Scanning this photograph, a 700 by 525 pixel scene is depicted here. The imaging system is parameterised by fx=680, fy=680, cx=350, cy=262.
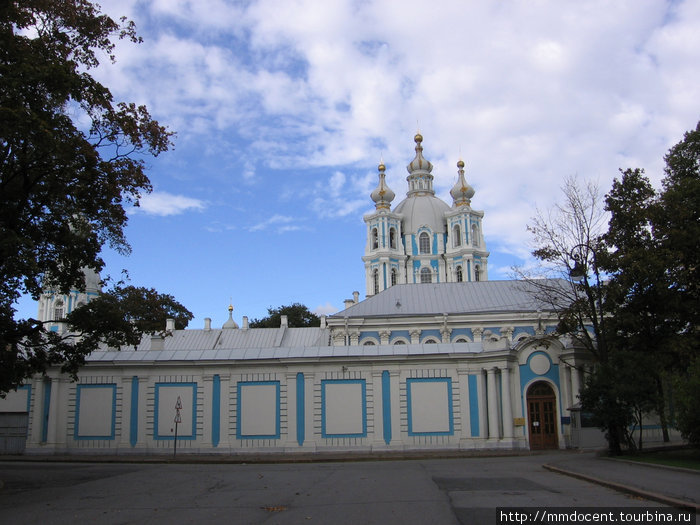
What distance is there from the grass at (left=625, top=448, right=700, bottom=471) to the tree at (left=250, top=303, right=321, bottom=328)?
5315cm

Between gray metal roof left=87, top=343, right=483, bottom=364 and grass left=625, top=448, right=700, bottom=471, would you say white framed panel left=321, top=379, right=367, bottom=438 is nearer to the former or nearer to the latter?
gray metal roof left=87, top=343, right=483, bottom=364

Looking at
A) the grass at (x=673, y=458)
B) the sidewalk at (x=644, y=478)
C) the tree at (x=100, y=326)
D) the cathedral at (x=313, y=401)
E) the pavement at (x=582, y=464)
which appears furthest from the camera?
the cathedral at (x=313, y=401)

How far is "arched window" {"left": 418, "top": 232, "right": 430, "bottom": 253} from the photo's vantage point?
83000 mm

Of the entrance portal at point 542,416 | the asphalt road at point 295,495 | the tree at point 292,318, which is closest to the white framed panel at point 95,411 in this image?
the asphalt road at point 295,495

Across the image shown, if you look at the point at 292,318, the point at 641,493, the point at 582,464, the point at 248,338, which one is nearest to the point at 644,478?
the point at 641,493

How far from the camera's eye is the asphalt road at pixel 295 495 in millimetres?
11125

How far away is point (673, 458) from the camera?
21219 mm

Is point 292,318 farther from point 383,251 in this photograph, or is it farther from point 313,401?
point 313,401

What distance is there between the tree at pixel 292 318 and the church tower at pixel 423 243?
26.0 feet

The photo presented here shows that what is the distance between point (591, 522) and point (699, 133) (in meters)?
26.4

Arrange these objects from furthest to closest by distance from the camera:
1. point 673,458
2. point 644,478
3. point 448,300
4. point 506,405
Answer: point 448,300 < point 506,405 < point 673,458 < point 644,478

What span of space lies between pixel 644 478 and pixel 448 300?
37018 mm

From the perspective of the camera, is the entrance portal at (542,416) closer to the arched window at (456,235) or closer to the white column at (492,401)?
the white column at (492,401)

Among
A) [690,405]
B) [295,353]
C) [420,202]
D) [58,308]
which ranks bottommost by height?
[690,405]
